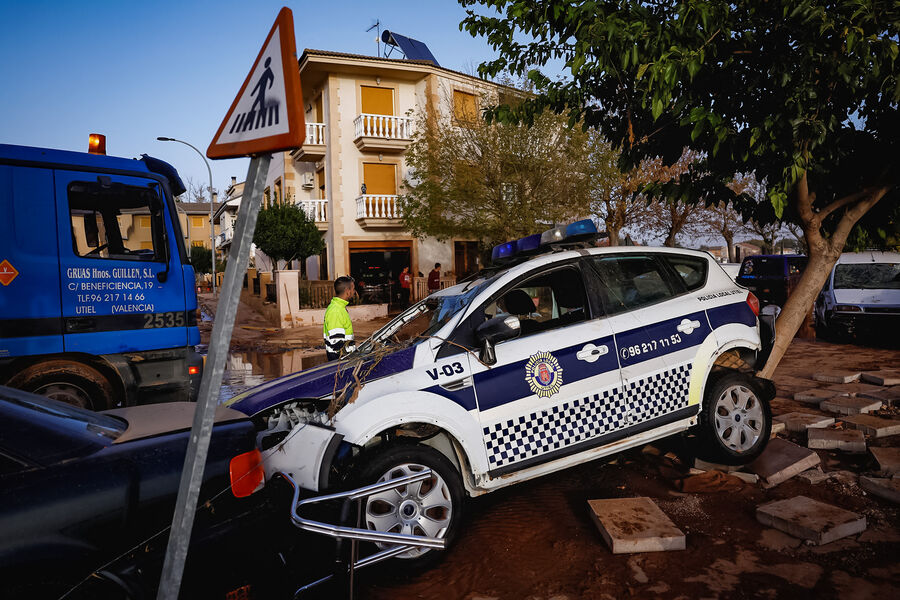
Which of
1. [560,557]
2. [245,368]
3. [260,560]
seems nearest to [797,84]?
[560,557]

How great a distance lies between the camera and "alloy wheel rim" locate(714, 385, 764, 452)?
4.36m

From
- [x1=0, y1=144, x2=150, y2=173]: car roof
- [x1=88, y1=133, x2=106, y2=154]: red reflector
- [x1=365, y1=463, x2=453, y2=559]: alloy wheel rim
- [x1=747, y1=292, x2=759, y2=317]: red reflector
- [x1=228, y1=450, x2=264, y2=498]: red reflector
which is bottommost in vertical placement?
[x1=365, y1=463, x2=453, y2=559]: alloy wheel rim

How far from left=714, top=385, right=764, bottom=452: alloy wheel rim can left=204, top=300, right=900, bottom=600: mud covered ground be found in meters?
0.35

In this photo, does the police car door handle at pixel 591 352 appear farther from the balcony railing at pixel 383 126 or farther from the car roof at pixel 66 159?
the balcony railing at pixel 383 126

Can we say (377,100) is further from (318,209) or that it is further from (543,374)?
(543,374)

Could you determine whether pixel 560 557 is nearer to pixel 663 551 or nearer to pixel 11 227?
pixel 663 551

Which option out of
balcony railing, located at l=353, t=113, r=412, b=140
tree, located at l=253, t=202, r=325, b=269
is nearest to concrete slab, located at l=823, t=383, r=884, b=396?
tree, located at l=253, t=202, r=325, b=269

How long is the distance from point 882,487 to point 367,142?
65.4 feet

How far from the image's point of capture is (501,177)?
17391mm

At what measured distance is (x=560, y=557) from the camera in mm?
3336

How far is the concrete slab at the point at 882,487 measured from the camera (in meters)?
3.83

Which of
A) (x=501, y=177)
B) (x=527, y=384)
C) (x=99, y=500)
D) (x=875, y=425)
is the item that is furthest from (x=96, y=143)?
(x=501, y=177)

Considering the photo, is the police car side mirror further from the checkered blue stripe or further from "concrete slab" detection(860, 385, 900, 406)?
"concrete slab" detection(860, 385, 900, 406)

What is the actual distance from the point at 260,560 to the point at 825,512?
135 inches
